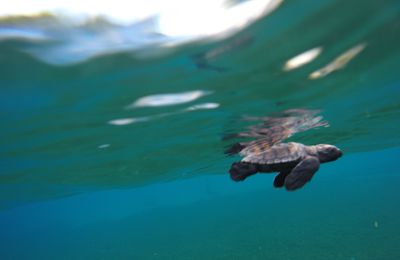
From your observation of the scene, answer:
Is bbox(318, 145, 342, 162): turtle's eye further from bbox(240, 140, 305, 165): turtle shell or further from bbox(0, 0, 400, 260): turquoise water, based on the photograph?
bbox(0, 0, 400, 260): turquoise water

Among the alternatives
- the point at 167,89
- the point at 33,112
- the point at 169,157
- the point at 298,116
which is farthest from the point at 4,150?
the point at 298,116

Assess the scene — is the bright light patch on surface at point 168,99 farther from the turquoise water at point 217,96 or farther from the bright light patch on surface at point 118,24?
the bright light patch on surface at point 118,24

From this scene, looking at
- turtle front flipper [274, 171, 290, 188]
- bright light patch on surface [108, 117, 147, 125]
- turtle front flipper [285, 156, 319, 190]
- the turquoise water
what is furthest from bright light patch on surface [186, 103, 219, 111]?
turtle front flipper [285, 156, 319, 190]

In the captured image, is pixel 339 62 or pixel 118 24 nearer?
pixel 118 24

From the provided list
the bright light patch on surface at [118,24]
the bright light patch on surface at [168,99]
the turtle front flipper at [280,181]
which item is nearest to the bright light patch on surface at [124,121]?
the bright light patch on surface at [168,99]

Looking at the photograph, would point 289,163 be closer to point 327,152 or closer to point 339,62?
point 327,152

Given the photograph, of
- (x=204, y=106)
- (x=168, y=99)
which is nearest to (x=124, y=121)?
(x=168, y=99)

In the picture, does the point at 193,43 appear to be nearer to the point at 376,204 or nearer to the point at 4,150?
the point at 4,150
